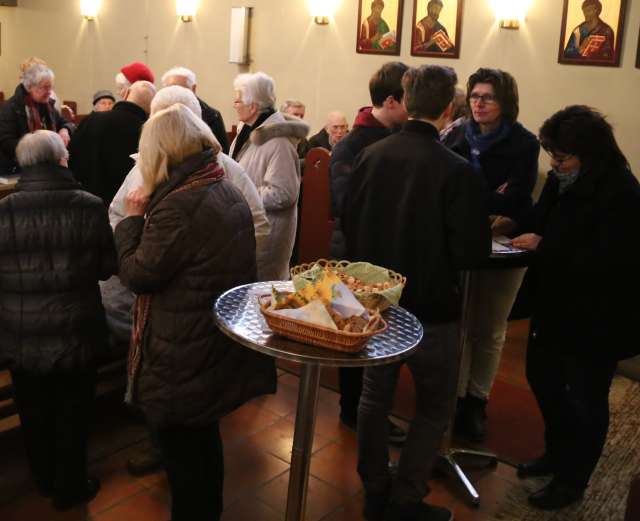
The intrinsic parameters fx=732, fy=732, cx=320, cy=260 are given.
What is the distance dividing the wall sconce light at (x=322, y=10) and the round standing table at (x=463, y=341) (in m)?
5.07

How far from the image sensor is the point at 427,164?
2.38 metres

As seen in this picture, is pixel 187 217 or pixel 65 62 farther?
pixel 65 62

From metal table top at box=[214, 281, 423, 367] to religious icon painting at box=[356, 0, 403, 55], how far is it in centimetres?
532

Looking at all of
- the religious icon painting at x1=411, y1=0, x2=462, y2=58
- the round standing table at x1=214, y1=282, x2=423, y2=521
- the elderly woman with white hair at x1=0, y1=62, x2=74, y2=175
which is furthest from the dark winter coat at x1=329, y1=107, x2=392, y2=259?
the religious icon painting at x1=411, y1=0, x2=462, y2=58

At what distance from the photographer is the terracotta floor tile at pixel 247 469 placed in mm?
2977

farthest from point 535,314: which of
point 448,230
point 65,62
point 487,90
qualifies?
point 65,62

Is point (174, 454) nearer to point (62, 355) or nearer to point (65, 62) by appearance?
point (62, 355)

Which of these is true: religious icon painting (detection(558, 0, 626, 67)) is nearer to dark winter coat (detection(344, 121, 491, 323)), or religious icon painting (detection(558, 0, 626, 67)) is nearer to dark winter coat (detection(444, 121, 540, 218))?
dark winter coat (detection(444, 121, 540, 218))

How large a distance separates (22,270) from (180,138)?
0.78 meters

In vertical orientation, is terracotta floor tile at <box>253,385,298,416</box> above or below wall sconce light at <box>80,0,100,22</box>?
below

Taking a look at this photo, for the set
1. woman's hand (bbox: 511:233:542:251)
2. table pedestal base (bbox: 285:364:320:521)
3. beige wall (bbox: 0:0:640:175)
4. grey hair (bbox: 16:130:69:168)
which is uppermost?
beige wall (bbox: 0:0:640:175)

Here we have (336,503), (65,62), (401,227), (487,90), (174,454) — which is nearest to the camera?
(174,454)

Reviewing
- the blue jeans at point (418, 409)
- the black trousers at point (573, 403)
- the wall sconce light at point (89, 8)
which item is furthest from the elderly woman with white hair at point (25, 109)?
the wall sconce light at point (89, 8)

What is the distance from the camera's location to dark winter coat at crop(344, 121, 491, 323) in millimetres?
2357
